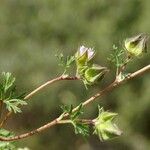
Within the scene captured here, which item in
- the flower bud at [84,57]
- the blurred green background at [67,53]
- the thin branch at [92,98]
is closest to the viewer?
the thin branch at [92,98]

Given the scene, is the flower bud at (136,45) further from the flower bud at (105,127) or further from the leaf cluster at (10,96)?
the leaf cluster at (10,96)

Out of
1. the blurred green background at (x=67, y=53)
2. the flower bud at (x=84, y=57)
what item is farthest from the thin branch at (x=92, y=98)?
the blurred green background at (x=67, y=53)

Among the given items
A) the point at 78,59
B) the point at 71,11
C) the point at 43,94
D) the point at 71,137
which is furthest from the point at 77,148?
the point at 78,59

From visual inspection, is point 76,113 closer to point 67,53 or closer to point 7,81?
point 7,81

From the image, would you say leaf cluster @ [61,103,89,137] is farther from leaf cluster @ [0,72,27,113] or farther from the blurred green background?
the blurred green background

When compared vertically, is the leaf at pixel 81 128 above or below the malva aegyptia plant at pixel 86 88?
below

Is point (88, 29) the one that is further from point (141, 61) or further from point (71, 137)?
point (71, 137)

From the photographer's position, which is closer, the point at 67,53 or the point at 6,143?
the point at 6,143

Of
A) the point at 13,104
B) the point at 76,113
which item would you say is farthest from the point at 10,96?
the point at 76,113
